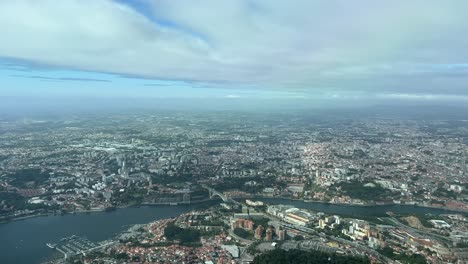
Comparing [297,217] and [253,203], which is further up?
[297,217]

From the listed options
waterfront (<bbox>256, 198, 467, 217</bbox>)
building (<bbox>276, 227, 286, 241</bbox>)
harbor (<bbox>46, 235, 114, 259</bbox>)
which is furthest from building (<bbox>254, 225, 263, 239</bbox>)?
harbor (<bbox>46, 235, 114, 259</bbox>)

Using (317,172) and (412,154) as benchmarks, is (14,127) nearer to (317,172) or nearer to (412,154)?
(317,172)

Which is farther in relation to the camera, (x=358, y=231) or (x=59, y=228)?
(x=59, y=228)

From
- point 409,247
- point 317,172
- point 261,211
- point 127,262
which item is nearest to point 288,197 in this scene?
point 261,211

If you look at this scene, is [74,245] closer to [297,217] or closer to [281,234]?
[281,234]

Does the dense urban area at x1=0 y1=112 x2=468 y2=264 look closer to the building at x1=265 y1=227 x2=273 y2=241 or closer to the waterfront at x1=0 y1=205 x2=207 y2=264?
the building at x1=265 y1=227 x2=273 y2=241

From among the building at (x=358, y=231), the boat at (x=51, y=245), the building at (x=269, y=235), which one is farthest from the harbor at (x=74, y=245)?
the building at (x=358, y=231)

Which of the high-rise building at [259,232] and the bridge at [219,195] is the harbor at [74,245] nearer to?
the high-rise building at [259,232]

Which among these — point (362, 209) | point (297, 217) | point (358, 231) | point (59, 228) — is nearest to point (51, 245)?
point (59, 228)
